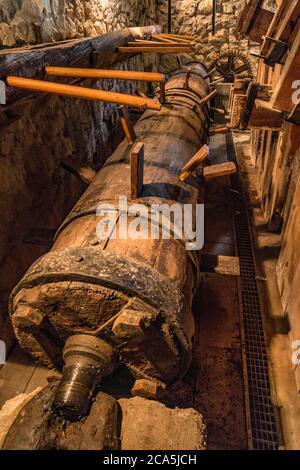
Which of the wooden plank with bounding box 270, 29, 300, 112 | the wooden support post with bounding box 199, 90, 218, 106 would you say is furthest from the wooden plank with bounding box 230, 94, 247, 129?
the wooden support post with bounding box 199, 90, 218, 106

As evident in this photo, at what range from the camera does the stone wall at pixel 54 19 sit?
297cm

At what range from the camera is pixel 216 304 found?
12.0ft

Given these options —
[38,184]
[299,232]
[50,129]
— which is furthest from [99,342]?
[50,129]

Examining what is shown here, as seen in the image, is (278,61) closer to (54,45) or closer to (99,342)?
(54,45)

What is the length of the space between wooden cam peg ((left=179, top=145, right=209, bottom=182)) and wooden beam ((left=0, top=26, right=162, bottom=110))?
1.49 meters

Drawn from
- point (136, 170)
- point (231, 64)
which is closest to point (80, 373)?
point (136, 170)

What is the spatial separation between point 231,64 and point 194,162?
29.1ft

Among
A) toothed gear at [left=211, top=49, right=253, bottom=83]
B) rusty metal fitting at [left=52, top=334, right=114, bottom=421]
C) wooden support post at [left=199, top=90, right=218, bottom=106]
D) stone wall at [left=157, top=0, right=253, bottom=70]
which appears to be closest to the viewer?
rusty metal fitting at [left=52, top=334, right=114, bottom=421]

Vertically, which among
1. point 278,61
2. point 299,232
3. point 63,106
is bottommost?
point 299,232

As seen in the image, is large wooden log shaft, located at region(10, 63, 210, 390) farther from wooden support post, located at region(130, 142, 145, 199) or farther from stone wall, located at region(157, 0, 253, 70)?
stone wall, located at region(157, 0, 253, 70)

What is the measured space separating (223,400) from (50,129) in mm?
3384

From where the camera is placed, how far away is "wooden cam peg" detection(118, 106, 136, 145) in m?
2.96

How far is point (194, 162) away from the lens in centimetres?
268

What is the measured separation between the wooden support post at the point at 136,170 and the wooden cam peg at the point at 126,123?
709 mm
